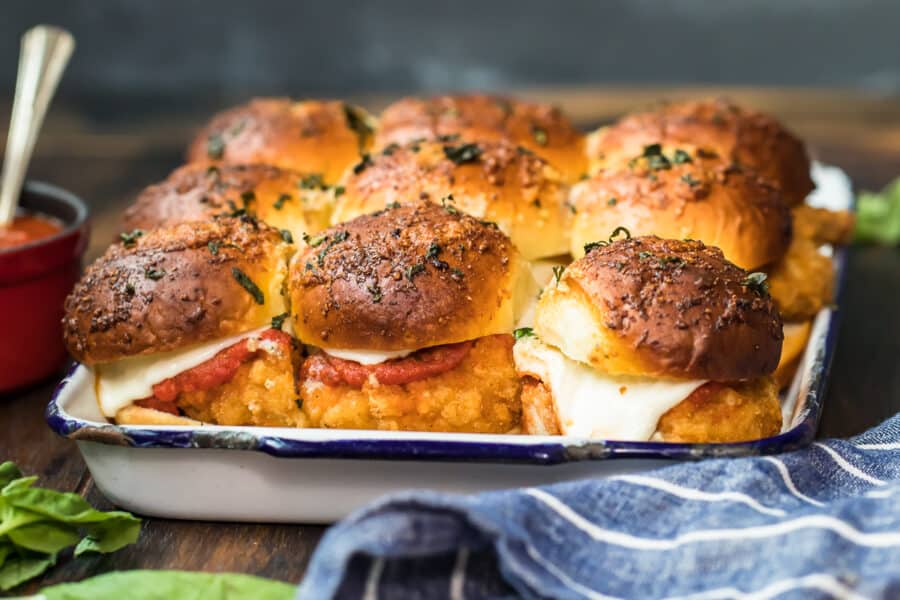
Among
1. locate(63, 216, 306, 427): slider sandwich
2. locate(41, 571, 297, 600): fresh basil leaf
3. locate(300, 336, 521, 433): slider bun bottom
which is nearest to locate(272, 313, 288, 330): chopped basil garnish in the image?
locate(63, 216, 306, 427): slider sandwich

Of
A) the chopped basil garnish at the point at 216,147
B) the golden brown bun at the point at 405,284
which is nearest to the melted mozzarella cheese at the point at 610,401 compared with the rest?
the golden brown bun at the point at 405,284

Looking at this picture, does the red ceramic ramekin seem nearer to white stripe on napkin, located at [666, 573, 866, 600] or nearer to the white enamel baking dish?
the white enamel baking dish

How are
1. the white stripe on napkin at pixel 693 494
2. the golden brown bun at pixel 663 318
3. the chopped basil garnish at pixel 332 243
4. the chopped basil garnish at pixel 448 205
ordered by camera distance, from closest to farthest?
the white stripe on napkin at pixel 693 494 < the golden brown bun at pixel 663 318 < the chopped basil garnish at pixel 332 243 < the chopped basil garnish at pixel 448 205

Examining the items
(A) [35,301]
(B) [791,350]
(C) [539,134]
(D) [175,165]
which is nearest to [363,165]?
(C) [539,134]

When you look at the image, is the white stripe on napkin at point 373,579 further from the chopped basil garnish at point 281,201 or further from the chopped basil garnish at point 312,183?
the chopped basil garnish at point 312,183

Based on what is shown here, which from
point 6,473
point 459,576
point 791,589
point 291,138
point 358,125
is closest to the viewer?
point 791,589

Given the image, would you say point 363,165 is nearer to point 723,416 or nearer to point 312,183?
point 312,183
